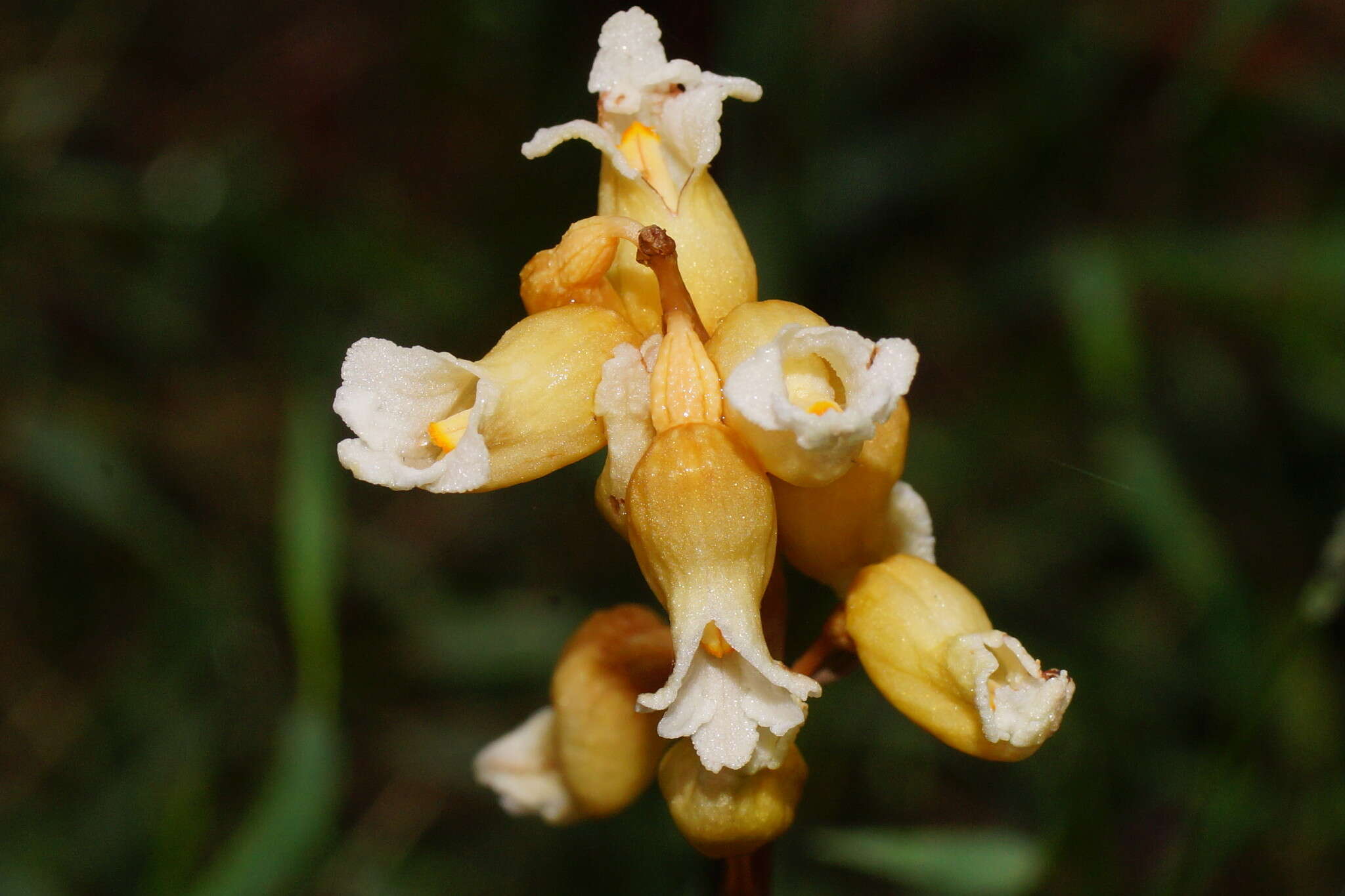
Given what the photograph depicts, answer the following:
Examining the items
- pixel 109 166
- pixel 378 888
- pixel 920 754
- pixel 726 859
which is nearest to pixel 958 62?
pixel 920 754

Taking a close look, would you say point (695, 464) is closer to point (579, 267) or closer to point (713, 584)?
point (713, 584)

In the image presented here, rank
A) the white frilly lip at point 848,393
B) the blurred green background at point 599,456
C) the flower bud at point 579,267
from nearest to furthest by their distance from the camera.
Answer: the white frilly lip at point 848,393 → the flower bud at point 579,267 → the blurred green background at point 599,456

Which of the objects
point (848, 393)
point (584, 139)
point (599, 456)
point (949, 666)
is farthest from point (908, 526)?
point (599, 456)

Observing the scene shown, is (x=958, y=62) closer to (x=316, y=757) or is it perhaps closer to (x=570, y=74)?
(x=570, y=74)

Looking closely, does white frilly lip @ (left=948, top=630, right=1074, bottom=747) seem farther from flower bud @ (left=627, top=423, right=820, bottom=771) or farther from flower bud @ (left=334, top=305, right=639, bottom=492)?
flower bud @ (left=334, top=305, right=639, bottom=492)

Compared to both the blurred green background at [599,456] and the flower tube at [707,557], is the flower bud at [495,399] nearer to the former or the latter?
the flower tube at [707,557]

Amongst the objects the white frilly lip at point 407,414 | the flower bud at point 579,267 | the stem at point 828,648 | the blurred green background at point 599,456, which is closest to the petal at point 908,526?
the stem at point 828,648
